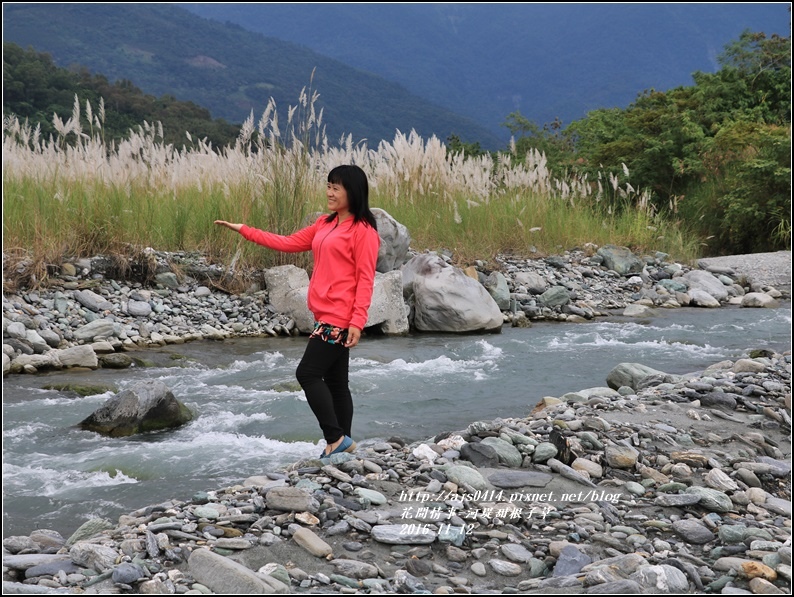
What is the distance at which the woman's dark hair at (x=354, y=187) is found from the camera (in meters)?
3.79

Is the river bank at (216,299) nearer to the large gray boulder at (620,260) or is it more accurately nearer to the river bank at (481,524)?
the large gray boulder at (620,260)

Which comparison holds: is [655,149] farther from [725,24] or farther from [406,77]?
[725,24]

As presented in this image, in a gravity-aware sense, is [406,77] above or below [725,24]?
below

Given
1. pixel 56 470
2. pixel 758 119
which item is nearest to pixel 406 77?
pixel 758 119

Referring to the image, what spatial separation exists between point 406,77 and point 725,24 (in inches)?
2525

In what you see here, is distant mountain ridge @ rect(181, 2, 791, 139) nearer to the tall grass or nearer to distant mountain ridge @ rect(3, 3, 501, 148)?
distant mountain ridge @ rect(3, 3, 501, 148)

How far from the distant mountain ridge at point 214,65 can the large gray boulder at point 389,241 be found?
66.7 meters

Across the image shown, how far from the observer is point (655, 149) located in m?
14.2

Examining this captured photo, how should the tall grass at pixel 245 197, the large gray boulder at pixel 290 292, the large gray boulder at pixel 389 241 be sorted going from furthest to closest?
the large gray boulder at pixel 389 241 < the tall grass at pixel 245 197 < the large gray boulder at pixel 290 292

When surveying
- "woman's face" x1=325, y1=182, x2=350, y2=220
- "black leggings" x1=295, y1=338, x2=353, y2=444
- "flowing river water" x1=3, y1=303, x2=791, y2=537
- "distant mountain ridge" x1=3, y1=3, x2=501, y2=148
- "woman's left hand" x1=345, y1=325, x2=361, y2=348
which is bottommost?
"flowing river water" x1=3, y1=303, x2=791, y2=537

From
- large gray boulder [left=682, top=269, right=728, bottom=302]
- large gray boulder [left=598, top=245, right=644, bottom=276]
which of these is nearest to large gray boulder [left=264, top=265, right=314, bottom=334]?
large gray boulder [left=598, top=245, right=644, bottom=276]

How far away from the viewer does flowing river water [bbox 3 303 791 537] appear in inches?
160

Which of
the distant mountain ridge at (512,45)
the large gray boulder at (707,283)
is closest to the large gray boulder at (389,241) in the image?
the large gray boulder at (707,283)

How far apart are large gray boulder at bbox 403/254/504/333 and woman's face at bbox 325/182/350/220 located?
459cm
